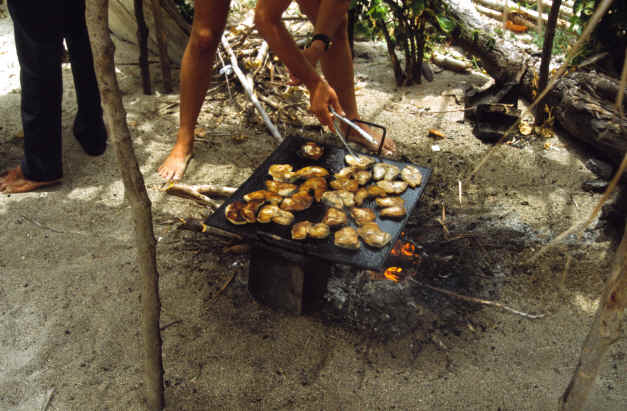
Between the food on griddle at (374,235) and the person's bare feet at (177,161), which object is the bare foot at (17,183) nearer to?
the person's bare feet at (177,161)

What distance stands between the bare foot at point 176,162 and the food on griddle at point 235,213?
1405 millimetres

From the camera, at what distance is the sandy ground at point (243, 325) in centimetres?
196

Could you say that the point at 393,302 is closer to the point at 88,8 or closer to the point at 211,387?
the point at 211,387

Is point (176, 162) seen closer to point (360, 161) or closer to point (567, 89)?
point (360, 161)

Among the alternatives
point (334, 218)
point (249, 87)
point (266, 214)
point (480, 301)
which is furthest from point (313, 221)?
point (249, 87)

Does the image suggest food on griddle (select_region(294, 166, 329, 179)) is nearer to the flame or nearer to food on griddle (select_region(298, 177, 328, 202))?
food on griddle (select_region(298, 177, 328, 202))

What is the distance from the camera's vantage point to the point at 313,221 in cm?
208

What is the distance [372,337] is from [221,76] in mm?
3285

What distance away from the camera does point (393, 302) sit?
7.66 ft

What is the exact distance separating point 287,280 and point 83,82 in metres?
2.18

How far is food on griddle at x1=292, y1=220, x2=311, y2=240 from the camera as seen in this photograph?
1.93 m

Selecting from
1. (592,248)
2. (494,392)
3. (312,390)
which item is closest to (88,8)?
(312,390)

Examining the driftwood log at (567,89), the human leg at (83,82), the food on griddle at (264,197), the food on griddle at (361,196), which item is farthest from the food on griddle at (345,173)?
the human leg at (83,82)

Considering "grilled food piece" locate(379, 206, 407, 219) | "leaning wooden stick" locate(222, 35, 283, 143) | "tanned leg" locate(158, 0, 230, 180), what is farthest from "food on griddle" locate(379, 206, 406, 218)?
"leaning wooden stick" locate(222, 35, 283, 143)
